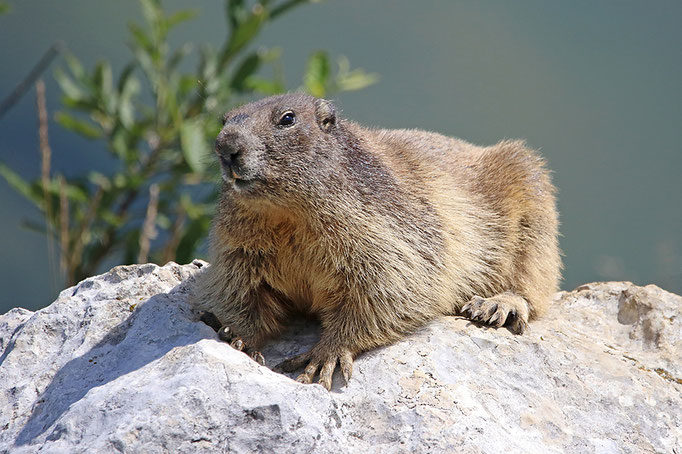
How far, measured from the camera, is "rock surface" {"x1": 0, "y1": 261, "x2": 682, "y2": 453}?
11.6 feet

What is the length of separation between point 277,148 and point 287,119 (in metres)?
0.25

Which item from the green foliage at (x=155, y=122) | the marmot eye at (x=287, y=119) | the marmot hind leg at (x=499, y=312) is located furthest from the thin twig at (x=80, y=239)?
the marmot hind leg at (x=499, y=312)

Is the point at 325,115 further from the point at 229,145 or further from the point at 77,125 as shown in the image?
the point at 77,125

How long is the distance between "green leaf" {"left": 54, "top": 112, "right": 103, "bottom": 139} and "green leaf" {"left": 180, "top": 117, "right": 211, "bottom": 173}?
105cm

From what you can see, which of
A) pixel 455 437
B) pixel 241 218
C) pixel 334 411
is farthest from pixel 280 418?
pixel 241 218

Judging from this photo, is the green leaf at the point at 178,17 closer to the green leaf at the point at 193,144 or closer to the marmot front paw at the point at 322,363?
the green leaf at the point at 193,144

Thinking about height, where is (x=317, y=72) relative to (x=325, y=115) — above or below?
above

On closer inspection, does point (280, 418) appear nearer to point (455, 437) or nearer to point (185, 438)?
point (185, 438)

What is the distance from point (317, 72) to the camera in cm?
736

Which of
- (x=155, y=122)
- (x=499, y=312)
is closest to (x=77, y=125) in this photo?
(x=155, y=122)

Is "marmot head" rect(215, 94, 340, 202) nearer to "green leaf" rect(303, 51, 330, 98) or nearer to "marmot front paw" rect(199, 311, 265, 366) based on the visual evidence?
"marmot front paw" rect(199, 311, 265, 366)

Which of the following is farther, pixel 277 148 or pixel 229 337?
pixel 229 337

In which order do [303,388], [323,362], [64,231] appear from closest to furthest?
[303,388] < [323,362] < [64,231]

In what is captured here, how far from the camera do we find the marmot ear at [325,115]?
15.4 feet
